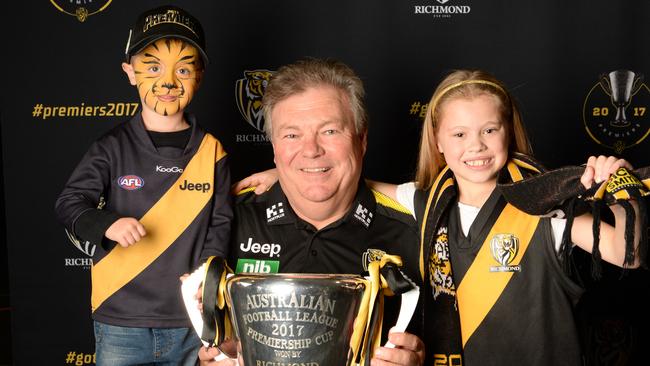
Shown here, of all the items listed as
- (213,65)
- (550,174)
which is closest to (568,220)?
(550,174)

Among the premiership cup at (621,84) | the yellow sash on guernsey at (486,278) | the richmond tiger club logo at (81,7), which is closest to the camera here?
the yellow sash on guernsey at (486,278)

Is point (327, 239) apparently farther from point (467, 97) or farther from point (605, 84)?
point (605, 84)

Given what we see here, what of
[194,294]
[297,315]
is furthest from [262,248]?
[297,315]

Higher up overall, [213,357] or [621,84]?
[621,84]

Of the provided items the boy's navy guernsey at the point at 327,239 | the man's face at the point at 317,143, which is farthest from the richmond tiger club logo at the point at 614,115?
the man's face at the point at 317,143

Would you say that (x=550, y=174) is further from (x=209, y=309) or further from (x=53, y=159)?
(x=53, y=159)

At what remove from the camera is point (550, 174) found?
1.67 metres

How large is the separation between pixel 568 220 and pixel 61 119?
6.75 ft

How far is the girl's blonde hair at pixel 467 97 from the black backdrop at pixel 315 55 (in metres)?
0.88

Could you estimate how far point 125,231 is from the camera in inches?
69.2

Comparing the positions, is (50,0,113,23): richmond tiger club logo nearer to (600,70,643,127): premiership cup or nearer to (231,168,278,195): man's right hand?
(231,168,278,195): man's right hand

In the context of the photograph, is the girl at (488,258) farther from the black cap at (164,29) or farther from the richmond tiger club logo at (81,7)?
the richmond tiger club logo at (81,7)

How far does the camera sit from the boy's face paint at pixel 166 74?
1.98 metres

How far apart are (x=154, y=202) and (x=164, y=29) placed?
1.45 feet
